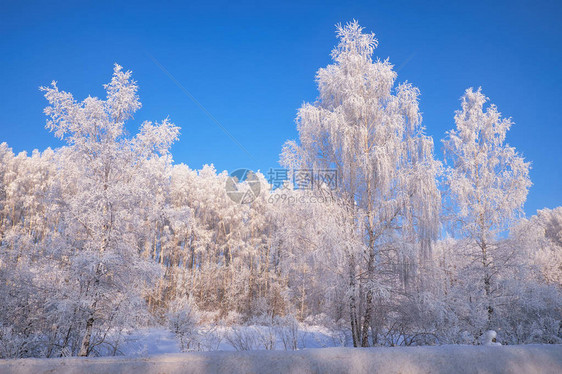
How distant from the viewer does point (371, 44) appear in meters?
10.2

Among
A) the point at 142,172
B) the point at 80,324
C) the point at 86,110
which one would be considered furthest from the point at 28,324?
the point at 86,110

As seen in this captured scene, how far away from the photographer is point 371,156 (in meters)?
8.73

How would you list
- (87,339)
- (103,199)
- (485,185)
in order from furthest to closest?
(485,185)
(103,199)
(87,339)

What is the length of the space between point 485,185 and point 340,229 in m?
6.57
